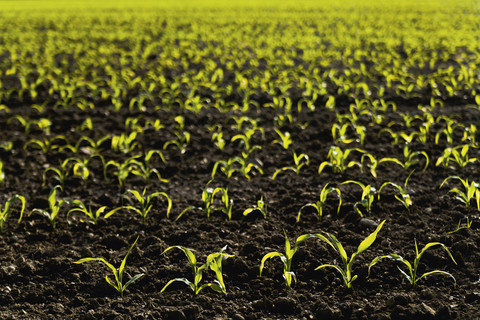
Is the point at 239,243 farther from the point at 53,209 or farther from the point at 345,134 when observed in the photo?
the point at 345,134

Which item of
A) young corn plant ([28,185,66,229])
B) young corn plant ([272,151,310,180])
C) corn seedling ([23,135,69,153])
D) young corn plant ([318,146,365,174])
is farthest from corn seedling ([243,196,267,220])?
corn seedling ([23,135,69,153])

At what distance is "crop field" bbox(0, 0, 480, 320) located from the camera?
280cm

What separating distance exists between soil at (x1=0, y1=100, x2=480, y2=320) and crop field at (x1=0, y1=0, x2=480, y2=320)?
0.01 metres

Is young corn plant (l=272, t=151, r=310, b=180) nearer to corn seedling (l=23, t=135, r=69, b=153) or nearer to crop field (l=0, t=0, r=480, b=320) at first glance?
crop field (l=0, t=0, r=480, b=320)

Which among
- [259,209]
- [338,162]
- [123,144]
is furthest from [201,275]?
[123,144]

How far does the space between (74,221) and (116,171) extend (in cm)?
97

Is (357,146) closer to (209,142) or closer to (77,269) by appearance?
(209,142)

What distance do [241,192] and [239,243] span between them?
0.84 metres

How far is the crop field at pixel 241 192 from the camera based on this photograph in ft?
9.20

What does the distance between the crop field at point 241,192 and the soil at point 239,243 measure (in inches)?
0.5

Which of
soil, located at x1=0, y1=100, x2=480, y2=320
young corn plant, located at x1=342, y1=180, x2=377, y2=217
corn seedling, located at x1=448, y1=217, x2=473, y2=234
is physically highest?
young corn plant, located at x1=342, y1=180, x2=377, y2=217

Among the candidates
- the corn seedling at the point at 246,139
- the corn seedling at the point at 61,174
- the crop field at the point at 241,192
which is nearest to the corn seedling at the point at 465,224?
the crop field at the point at 241,192

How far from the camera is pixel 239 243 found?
336 centimetres

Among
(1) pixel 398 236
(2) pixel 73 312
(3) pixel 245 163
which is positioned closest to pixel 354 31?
(3) pixel 245 163
